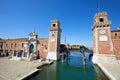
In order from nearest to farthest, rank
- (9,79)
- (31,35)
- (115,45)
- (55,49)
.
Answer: (9,79) < (115,45) < (55,49) < (31,35)

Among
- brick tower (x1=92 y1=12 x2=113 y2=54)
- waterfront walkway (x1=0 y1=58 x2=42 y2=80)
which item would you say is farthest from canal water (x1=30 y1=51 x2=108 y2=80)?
brick tower (x1=92 y1=12 x2=113 y2=54)

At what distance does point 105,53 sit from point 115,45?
12.9 feet

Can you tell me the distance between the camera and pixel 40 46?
29.5m

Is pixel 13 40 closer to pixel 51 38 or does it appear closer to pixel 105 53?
pixel 51 38

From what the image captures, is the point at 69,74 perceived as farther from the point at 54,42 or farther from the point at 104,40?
the point at 54,42

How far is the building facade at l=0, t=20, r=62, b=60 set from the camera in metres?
26.8

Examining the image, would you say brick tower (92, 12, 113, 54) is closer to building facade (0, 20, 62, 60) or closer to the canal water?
the canal water

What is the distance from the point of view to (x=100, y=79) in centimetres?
1084

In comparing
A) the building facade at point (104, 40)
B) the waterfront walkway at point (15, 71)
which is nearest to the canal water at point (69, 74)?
the waterfront walkway at point (15, 71)

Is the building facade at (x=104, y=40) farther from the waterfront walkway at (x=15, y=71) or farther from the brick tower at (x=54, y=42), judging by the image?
the waterfront walkway at (x=15, y=71)

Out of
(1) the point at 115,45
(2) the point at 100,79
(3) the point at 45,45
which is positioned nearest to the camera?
(2) the point at 100,79

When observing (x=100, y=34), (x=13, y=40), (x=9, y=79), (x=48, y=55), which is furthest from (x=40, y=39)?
(x=9, y=79)

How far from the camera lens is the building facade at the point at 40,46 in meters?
26.8

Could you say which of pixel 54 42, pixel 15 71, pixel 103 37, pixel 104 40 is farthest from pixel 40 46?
pixel 104 40
